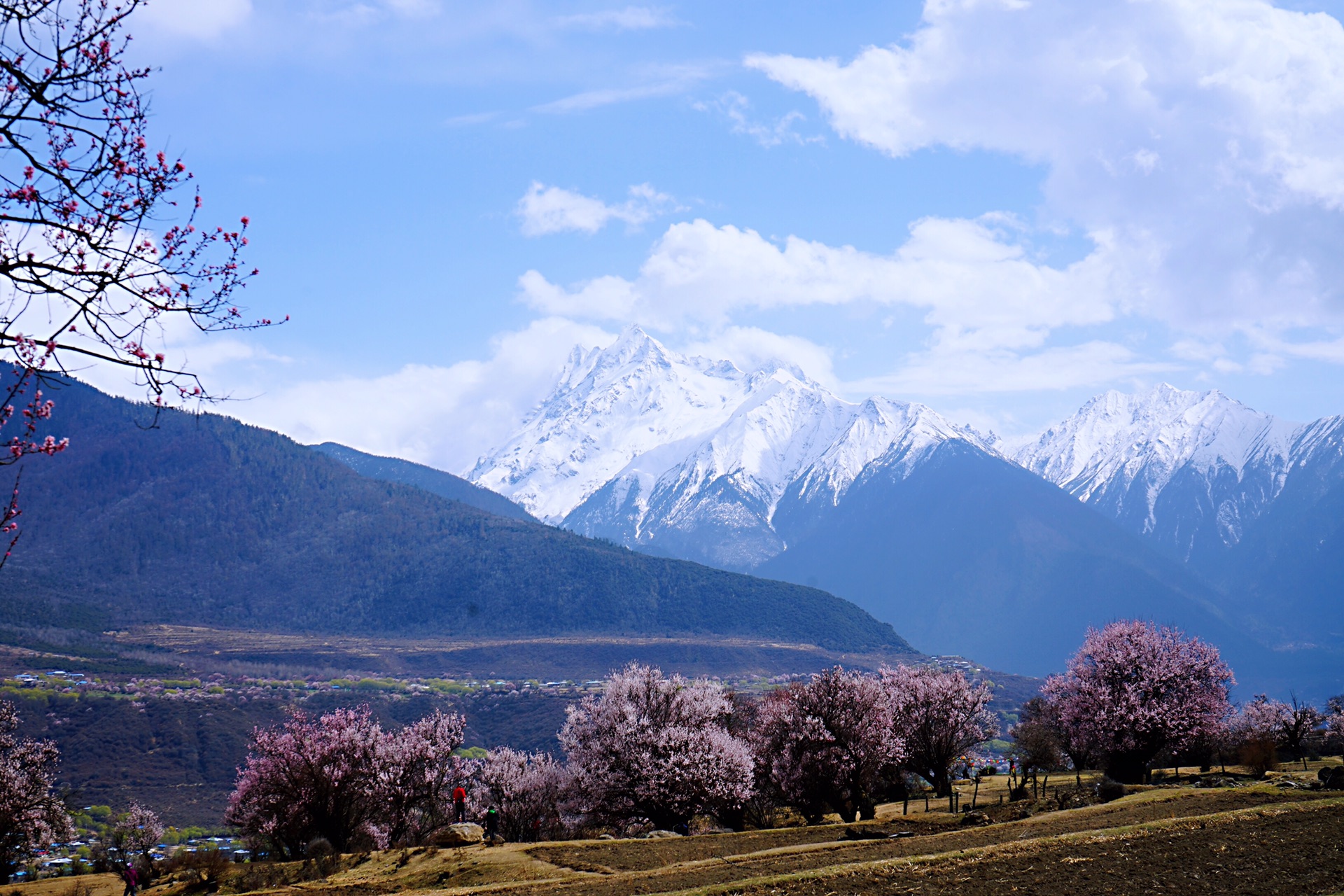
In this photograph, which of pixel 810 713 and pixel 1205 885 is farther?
pixel 810 713

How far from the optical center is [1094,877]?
20.5 meters

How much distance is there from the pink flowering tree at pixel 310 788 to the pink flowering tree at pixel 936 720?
96.7 ft

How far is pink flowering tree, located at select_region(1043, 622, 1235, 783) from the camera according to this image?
51.4 metres

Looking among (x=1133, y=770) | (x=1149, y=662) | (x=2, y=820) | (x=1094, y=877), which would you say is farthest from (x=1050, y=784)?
(x=2, y=820)

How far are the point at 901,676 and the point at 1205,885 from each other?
40737 mm

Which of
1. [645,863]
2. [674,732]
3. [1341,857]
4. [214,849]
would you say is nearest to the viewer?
[1341,857]

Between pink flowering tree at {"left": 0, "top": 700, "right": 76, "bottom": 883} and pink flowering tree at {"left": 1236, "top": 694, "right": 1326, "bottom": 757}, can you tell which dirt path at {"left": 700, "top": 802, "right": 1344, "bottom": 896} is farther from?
pink flowering tree at {"left": 1236, "top": 694, "right": 1326, "bottom": 757}

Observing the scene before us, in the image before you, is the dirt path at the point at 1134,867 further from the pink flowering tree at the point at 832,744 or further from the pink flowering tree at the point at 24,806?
the pink flowering tree at the point at 24,806

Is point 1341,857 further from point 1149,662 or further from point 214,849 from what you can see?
point 214,849

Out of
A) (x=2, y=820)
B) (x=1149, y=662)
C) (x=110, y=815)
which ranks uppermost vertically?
(x=1149, y=662)

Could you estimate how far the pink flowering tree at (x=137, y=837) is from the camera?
135ft

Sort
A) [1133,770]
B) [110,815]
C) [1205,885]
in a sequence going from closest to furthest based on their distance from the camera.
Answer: [1205,885] → [1133,770] → [110,815]

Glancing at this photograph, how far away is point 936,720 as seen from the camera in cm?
5291

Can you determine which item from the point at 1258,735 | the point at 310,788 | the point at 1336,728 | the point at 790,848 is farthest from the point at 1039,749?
the point at 310,788
